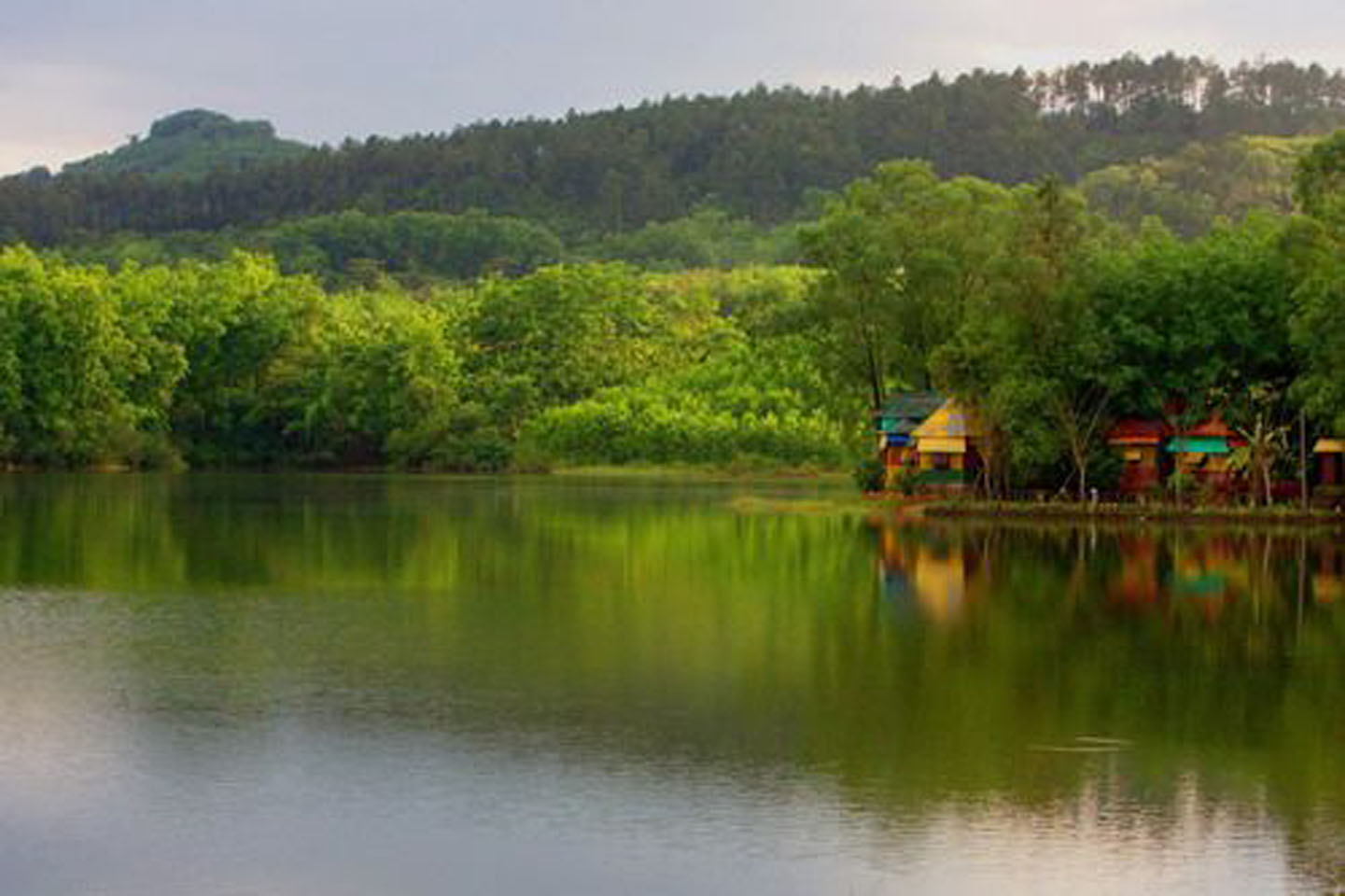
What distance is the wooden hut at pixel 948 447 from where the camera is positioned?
186 ft

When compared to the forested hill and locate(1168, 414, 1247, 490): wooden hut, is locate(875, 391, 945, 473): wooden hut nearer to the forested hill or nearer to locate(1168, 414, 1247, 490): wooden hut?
locate(1168, 414, 1247, 490): wooden hut

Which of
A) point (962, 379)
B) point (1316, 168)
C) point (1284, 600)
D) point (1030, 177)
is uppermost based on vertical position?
point (1030, 177)

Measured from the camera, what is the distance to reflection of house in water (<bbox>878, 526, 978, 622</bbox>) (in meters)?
30.4

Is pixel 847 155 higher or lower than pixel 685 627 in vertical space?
higher

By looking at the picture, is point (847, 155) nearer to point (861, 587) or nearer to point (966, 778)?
point (861, 587)

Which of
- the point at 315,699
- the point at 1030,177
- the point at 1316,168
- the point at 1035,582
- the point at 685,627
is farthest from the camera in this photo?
the point at 1030,177

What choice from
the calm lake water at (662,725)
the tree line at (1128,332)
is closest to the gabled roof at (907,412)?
the tree line at (1128,332)

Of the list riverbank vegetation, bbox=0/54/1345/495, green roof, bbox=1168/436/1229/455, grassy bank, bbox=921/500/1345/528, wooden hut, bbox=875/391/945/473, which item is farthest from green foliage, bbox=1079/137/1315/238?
grassy bank, bbox=921/500/1345/528

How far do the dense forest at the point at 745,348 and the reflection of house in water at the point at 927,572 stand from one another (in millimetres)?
8373

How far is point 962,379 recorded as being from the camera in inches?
2126

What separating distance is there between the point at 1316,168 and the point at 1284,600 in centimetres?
2356

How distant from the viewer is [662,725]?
18.8 meters

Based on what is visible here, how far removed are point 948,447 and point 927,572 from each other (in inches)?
821

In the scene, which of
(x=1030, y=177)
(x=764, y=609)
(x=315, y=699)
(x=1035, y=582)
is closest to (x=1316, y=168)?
(x=1035, y=582)
